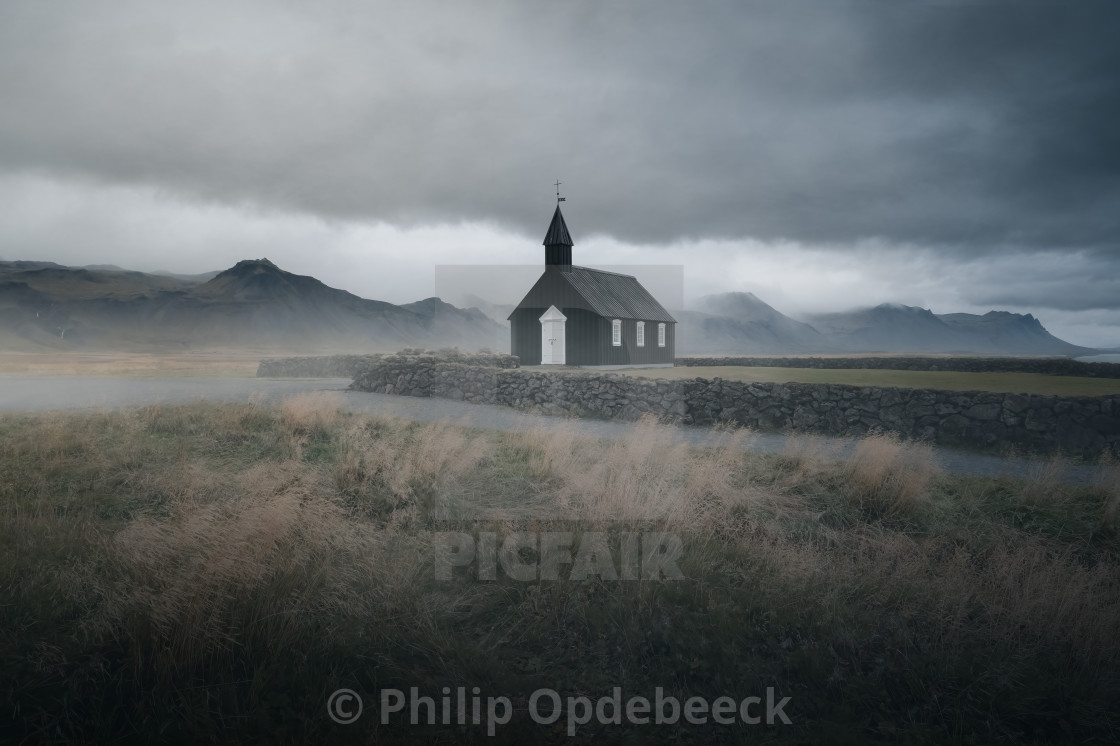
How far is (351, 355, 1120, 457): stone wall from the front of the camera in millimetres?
11410

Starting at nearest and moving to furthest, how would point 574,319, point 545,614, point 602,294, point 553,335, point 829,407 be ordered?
point 545,614 → point 829,407 → point 574,319 → point 553,335 → point 602,294

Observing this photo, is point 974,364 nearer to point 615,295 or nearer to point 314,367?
point 615,295

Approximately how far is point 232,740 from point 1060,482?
433 inches

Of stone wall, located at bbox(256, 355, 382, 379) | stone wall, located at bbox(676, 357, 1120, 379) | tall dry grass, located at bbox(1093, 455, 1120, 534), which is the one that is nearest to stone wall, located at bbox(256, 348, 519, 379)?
stone wall, located at bbox(256, 355, 382, 379)

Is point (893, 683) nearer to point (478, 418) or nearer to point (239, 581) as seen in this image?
point (239, 581)

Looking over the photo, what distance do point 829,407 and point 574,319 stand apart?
779 inches

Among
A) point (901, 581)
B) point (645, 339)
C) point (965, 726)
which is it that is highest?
point (645, 339)

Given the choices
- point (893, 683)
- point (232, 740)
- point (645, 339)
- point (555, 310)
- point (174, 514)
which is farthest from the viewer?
point (645, 339)

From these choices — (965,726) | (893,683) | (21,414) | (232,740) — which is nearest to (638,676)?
(893,683)

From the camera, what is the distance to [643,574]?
5.04m

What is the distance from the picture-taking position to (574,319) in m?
32.1

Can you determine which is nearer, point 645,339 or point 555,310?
point 555,310

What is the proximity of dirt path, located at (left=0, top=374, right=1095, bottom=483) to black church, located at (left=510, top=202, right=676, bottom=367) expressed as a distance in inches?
556

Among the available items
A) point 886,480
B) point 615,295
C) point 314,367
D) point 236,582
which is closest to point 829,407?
point 886,480
